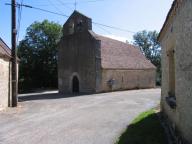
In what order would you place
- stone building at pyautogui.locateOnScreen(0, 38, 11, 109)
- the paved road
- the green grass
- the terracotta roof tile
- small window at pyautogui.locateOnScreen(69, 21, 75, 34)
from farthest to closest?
1. the terracotta roof tile
2. small window at pyautogui.locateOnScreen(69, 21, 75, 34)
3. stone building at pyautogui.locateOnScreen(0, 38, 11, 109)
4. the paved road
5. the green grass

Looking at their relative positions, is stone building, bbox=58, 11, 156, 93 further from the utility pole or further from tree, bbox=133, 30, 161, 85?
tree, bbox=133, 30, 161, 85

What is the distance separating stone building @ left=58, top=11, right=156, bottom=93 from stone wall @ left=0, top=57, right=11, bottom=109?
14.9 metres

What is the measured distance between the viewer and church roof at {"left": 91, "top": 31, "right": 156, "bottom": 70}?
1379 inches

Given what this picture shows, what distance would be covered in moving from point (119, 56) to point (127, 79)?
323 centimetres

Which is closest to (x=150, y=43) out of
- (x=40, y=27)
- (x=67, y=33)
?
(x=40, y=27)

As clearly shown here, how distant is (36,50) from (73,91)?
19.3 m

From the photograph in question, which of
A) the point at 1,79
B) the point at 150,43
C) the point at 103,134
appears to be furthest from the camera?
the point at 150,43

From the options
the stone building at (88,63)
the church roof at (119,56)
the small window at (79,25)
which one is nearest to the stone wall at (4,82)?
the stone building at (88,63)

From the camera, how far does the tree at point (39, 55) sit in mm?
49344

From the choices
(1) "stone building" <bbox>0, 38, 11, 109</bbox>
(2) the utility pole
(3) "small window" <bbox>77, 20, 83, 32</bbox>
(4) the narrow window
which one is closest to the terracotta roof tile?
(3) "small window" <bbox>77, 20, 83, 32</bbox>

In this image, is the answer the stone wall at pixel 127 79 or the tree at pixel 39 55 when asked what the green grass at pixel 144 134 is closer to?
the stone wall at pixel 127 79

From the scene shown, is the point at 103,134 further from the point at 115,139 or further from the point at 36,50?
the point at 36,50

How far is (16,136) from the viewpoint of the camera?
9492 mm

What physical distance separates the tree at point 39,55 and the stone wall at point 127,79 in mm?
15459
